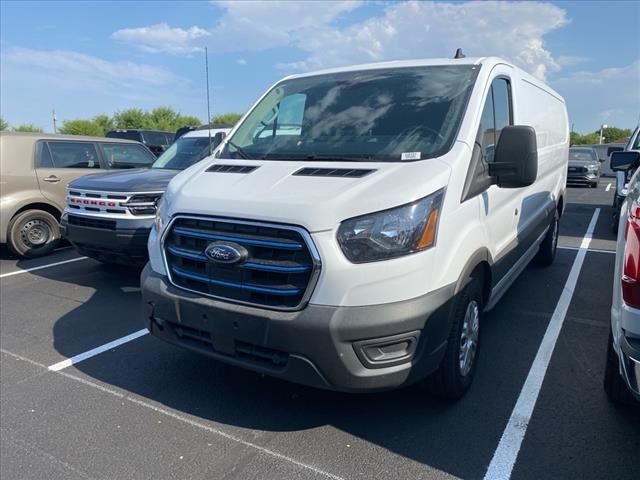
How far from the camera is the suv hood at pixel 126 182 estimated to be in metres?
5.52

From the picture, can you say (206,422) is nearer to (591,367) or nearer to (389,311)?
(389,311)

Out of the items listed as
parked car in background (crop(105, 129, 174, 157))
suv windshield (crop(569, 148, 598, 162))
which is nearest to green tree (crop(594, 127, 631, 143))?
suv windshield (crop(569, 148, 598, 162))

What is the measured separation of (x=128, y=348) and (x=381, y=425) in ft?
7.60

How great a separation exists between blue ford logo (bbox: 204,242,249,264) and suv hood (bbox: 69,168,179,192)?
3.08 metres

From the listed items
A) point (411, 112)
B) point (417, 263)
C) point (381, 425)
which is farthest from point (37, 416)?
point (411, 112)

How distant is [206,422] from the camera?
3.07 m

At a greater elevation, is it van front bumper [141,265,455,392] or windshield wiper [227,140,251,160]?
windshield wiper [227,140,251,160]

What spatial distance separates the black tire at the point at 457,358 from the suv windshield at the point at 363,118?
92 cm

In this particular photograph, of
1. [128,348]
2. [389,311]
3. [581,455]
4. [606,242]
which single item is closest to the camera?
[389,311]

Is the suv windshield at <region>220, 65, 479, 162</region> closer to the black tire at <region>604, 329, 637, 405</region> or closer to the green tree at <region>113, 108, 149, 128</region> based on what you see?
the black tire at <region>604, 329, 637, 405</region>

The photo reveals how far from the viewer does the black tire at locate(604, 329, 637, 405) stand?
3.01 metres

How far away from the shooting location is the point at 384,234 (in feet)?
8.34

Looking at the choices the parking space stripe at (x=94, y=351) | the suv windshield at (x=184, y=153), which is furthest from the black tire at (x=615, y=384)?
Answer: the suv windshield at (x=184, y=153)

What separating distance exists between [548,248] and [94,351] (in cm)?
546
